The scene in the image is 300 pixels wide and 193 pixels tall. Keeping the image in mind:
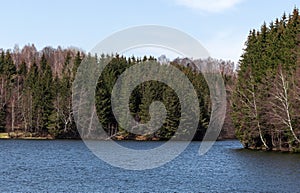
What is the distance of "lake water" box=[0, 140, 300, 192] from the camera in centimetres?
3384

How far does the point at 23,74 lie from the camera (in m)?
116

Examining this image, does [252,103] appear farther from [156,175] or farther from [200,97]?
[200,97]

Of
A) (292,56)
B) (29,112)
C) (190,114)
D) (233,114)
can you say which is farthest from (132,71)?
(292,56)

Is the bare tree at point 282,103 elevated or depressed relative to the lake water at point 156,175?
elevated

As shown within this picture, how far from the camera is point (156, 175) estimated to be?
41.0 meters

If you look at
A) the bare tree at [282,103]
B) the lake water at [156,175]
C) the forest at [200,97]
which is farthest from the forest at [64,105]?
the lake water at [156,175]

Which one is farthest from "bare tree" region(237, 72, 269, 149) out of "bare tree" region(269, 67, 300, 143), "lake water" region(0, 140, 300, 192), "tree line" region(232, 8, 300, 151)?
"lake water" region(0, 140, 300, 192)

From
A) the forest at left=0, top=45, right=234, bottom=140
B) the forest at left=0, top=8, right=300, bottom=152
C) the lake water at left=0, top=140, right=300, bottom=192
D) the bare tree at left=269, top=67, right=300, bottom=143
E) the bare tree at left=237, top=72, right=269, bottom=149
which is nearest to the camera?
the lake water at left=0, top=140, right=300, bottom=192

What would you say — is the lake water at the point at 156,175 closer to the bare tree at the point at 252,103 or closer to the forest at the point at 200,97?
the forest at the point at 200,97

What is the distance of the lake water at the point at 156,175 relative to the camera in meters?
33.8

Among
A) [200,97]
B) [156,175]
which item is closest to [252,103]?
[156,175]

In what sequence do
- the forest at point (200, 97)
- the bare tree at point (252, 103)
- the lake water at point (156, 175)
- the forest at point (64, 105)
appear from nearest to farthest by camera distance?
the lake water at point (156, 175)
the forest at point (200, 97)
the bare tree at point (252, 103)
the forest at point (64, 105)

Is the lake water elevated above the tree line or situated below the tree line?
below

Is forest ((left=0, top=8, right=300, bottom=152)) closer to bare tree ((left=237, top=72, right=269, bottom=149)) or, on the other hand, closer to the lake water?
bare tree ((left=237, top=72, right=269, bottom=149))
